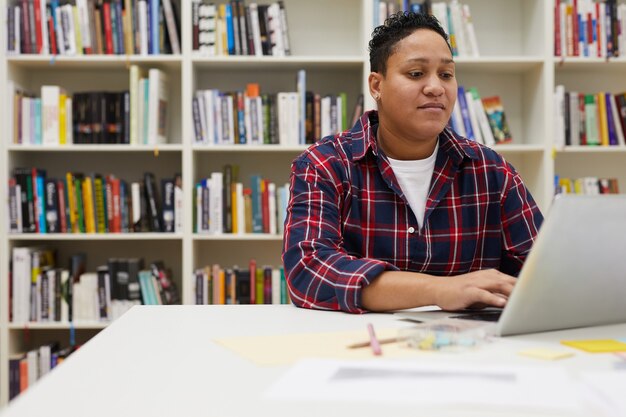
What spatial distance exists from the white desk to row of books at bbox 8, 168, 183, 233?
173 centimetres

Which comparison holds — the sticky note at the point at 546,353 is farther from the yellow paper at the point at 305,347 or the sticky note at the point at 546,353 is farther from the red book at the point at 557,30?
the red book at the point at 557,30

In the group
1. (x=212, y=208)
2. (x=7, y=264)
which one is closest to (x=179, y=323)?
(x=212, y=208)

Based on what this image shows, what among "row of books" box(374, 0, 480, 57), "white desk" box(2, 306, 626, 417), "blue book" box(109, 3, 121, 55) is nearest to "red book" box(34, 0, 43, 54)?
"blue book" box(109, 3, 121, 55)

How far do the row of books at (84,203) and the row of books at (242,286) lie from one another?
0.25 m

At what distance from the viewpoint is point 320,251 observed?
139cm

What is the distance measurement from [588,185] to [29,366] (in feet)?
8.06

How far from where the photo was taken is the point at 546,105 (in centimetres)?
291

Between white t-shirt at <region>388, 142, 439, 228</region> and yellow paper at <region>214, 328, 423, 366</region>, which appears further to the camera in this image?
white t-shirt at <region>388, 142, 439, 228</region>

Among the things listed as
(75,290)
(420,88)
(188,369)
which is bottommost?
(75,290)

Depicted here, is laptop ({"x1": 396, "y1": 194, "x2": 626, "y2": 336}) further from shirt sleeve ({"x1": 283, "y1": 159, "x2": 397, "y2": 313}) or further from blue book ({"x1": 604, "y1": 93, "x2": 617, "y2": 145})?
blue book ({"x1": 604, "y1": 93, "x2": 617, "y2": 145})

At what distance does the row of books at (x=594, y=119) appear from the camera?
117 inches

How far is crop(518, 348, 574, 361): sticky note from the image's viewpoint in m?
0.86

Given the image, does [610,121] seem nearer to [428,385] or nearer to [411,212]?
[411,212]

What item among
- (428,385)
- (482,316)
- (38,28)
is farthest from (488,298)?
(38,28)
